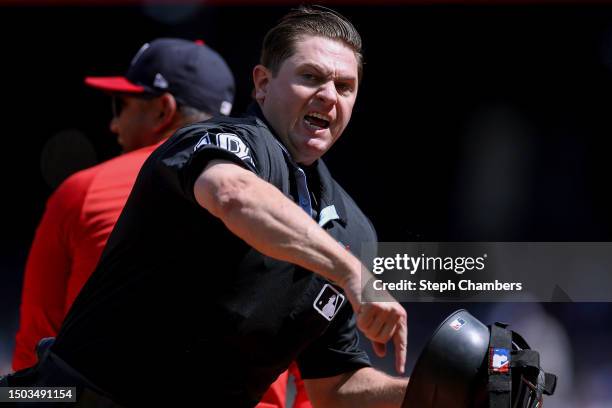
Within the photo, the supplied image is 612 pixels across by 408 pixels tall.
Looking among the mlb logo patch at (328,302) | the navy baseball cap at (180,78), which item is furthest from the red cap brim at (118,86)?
the mlb logo patch at (328,302)

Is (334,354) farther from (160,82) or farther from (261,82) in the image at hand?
(160,82)

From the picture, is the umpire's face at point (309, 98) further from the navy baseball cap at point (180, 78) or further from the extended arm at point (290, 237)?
the navy baseball cap at point (180, 78)

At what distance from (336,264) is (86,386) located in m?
0.71

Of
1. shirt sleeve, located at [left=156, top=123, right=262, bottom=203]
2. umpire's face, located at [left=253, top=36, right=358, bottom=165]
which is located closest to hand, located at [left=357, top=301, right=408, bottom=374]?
shirt sleeve, located at [left=156, top=123, right=262, bottom=203]

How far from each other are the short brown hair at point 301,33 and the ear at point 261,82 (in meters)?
0.01

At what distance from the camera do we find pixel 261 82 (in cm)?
257

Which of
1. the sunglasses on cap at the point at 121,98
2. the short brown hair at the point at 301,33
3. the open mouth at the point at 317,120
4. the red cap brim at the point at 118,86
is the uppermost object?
the red cap brim at the point at 118,86

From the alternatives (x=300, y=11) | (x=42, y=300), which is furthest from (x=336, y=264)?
(x=42, y=300)

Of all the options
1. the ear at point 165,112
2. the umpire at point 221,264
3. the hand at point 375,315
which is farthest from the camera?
the ear at point 165,112

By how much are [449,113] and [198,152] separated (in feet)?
7.85

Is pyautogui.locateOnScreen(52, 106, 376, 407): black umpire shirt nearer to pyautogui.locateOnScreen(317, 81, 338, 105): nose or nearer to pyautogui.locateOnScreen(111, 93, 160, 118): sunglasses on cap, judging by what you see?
pyautogui.locateOnScreen(317, 81, 338, 105): nose

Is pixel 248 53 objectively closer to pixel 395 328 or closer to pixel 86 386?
pixel 86 386

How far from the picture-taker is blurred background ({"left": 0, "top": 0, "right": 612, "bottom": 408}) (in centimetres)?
417

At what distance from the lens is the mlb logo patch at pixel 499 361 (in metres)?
2.16
